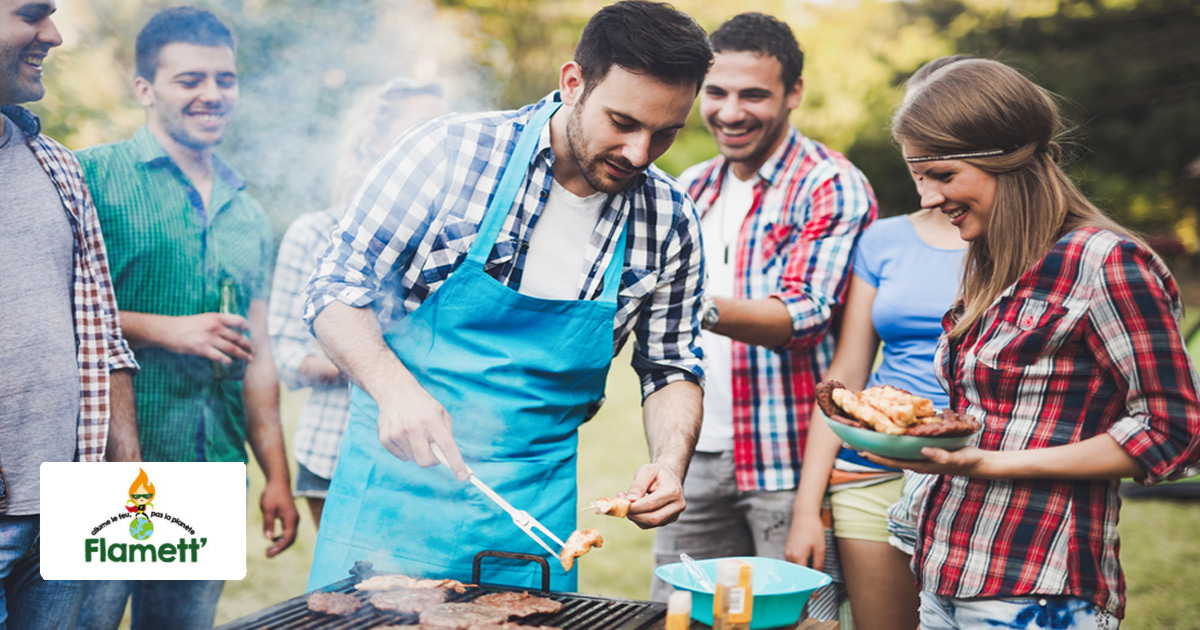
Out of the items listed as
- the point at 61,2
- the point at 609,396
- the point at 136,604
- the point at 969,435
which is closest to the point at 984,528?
the point at 969,435

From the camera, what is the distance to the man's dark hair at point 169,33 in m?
3.11

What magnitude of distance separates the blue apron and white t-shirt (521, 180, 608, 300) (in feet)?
0.40

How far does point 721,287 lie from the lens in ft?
11.7

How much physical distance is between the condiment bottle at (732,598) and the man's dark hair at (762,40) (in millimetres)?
2351

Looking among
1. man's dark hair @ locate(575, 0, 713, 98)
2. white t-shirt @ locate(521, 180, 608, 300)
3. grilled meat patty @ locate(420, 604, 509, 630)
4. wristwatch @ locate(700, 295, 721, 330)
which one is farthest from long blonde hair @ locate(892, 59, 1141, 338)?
grilled meat patty @ locate(420, 604, 509, 630)

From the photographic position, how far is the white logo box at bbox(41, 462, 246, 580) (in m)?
2.48

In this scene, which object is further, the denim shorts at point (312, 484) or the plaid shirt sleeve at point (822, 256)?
the denim shorts at point (312, 484)

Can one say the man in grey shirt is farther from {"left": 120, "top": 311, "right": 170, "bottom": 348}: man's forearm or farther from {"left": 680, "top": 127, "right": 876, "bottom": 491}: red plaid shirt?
{"left": 680, "top": 127, "right": 876, "bottom": 491}: red plaid shirt

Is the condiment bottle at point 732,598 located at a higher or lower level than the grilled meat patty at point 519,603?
higher

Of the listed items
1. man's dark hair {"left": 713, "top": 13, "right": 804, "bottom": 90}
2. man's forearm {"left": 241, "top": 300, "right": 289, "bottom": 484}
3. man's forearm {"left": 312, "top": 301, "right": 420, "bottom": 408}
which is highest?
man's dark hair {"left": 713, "top": 13, "right": 804, "bottom": 90}

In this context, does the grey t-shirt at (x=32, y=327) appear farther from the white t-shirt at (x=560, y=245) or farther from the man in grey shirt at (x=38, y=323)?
the white t-shirt at (x=560, y=245)

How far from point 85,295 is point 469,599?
1432 mm

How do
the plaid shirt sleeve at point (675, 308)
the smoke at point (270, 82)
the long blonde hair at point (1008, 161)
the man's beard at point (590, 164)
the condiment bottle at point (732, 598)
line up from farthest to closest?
the smoke at point (270, 82), the plaid shirt sleeve at point (675, 308), the man's beard at point (590, 164), the long blonde hair at point (1008, 161), the condiment bottle at point (732, 598)

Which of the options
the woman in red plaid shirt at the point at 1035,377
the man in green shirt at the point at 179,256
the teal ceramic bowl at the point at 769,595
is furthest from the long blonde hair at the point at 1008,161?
the man in green shirt at the point at 179,256
